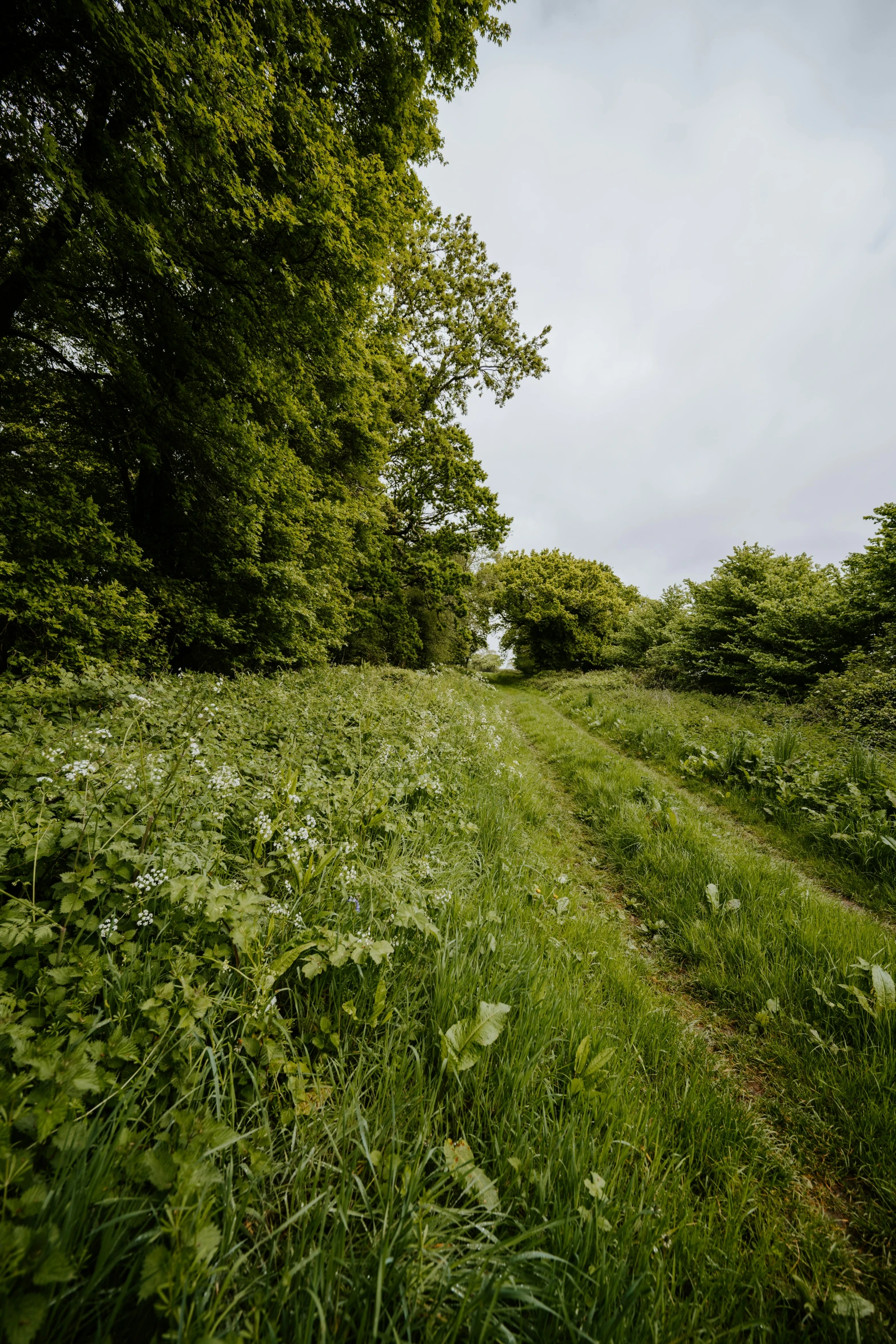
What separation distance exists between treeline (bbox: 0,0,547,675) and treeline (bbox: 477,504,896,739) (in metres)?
10.6

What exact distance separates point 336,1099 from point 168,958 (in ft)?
2.90

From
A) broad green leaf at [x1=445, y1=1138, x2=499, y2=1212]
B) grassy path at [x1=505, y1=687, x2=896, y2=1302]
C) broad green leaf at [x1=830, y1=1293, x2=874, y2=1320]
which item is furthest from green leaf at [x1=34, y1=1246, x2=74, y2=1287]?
grassy path at [x1=505, y1=687, x2=896, y2=1302]

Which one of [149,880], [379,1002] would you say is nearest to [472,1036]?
[379,1002]

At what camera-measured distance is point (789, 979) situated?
2.79 m

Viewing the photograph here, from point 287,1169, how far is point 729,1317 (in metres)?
1.52

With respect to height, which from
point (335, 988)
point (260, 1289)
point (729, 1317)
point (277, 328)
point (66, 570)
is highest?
point (277, 328)

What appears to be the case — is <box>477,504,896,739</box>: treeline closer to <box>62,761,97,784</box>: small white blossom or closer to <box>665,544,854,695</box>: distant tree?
<box>665,544,854,695</box>: distant tree

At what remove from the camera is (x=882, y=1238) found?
1.63 meters

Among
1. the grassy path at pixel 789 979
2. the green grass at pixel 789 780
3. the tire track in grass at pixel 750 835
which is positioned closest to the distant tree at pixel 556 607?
the green grass at pixel 789 780

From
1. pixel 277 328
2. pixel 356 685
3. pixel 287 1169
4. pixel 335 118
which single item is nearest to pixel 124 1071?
pixel 287 1169

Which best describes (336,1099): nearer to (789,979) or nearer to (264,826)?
(264,826)

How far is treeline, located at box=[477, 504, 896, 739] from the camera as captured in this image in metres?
8.07

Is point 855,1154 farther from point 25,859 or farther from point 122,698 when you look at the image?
point 122,698

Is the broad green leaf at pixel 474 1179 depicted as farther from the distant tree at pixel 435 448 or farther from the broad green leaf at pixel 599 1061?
the distant tree at pixel 435 448
